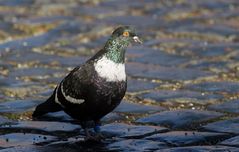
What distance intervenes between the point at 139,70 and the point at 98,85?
2966 millimetres

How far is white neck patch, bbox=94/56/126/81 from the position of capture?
21.6 feet

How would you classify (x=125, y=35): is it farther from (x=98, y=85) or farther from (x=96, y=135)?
(x=96, y=135)

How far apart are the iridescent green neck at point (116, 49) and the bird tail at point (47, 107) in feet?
2.34

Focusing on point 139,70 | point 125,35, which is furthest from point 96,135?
point 139,70

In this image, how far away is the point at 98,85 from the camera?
6551mm

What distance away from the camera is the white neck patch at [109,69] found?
6.57m

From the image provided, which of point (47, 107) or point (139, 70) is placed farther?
point (139, 70)

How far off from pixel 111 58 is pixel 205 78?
2546 mm

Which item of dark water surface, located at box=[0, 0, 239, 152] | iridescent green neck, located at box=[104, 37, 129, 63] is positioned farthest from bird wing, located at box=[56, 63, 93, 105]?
dark water surface, located at box=[0, 0, 239, 152]

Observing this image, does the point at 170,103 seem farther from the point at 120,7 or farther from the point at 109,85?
the point at 120,7

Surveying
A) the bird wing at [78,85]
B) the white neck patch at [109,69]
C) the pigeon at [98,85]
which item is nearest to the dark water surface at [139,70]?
the pigeon at [98,85]

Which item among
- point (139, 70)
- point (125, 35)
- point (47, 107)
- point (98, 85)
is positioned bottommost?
point (47, 107)

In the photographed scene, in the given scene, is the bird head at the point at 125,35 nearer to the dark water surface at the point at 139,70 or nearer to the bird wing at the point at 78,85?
the bird wing at the point at 78,85

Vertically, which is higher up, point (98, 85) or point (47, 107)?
point (98, 85)
